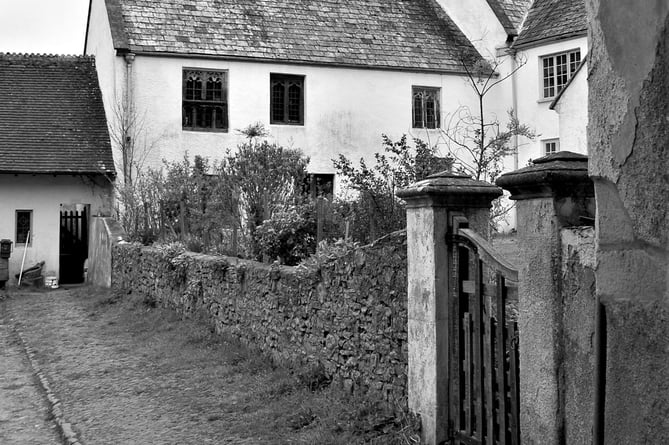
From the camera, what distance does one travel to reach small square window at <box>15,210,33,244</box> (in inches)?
909

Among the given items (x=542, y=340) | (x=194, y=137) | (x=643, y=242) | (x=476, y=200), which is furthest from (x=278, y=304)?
(x=194, y=137)

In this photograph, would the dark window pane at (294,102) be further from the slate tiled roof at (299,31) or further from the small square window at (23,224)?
the small square window at (23,224)

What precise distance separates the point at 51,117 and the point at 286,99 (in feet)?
23.4

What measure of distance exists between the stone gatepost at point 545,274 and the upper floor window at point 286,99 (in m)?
19.8

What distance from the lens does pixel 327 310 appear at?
8.53 metres

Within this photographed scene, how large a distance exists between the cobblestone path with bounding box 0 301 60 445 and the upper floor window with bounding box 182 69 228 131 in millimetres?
11404

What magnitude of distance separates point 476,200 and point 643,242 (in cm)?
419

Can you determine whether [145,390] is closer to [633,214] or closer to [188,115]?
[633,214]

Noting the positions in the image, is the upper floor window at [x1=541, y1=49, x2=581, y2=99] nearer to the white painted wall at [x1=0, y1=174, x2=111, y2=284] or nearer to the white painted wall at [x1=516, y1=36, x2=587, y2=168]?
the white painted wall at [x1=516, y1=36, x2=587, y2=168]

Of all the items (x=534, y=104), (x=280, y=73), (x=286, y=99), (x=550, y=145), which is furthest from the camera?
(x=534, y=104)

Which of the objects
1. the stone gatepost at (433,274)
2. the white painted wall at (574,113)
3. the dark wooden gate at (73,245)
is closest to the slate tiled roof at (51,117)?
the dark wooden gate at (73,245)

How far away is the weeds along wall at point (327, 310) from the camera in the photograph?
7164 millimetres

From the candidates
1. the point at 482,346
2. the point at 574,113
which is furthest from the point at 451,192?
the point at 574,113

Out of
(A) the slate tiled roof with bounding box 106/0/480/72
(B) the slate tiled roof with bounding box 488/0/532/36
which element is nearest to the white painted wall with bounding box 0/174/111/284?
(A) the slate tiled roof with bounding box 106/0/480/72
